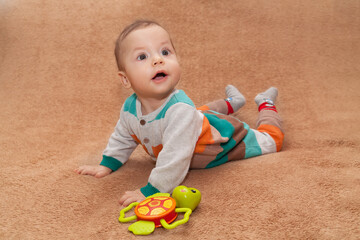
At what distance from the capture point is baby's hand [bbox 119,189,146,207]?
0.78 m

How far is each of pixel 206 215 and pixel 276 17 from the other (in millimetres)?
1261

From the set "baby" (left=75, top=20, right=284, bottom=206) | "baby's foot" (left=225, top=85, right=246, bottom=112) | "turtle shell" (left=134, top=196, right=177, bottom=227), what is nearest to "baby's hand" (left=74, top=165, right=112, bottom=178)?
"baby" (left=75, top=20, right=284, bottom=206)

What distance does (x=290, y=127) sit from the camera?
1.29 meters

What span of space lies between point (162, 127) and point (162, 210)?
0.29 metres

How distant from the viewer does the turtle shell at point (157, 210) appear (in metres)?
0.67

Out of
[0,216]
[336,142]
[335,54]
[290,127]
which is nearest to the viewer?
[0,216]

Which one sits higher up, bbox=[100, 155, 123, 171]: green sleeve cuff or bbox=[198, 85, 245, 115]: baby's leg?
bbox=[198, 85, 245, 115]: baby's leg

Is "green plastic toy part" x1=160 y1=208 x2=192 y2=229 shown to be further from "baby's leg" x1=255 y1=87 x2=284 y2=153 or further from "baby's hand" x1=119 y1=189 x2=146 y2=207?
"baby's leg" x1=255 y1=87 x2=284 y2=153

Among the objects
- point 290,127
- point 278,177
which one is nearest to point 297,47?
point 290,127

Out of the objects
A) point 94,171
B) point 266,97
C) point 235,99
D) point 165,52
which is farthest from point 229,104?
point 94,171

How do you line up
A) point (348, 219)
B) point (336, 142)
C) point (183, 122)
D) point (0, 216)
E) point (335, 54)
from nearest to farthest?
point (348, 219), point (0, 216), point (183, 122), point (336, 142), point (335, 54)

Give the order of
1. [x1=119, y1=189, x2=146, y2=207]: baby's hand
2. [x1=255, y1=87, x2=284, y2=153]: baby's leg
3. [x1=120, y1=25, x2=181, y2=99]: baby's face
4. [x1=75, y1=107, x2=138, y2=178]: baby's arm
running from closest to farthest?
[x1=119, y1=189, x2=146, y2=207]: baby's hand → [x1=120, y1=25, x2=181, y2=99]: baby's face → [x1=75, y1=107, x2=138, y2=178]: baby's arm → [x1=255, y1=87, x2=284, y2=153]: baby's leg

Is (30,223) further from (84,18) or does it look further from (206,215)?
(84,18)

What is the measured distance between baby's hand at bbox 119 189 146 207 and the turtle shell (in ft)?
0.26
